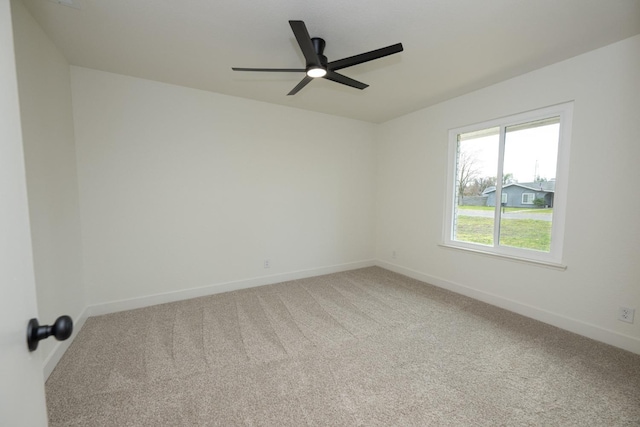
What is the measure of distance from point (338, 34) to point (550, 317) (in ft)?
11.1

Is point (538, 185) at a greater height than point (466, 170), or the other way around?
point (466, 170)

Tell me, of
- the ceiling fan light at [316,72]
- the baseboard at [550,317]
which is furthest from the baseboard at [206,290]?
the ceiling fan light at [316,72]

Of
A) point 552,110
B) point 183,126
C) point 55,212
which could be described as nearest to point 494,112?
point 552,110

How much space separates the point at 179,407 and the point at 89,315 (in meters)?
1.93

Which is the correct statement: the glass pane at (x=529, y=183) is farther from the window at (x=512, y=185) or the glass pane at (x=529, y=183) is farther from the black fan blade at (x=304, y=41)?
the black fan blade at (x=304, y=41)

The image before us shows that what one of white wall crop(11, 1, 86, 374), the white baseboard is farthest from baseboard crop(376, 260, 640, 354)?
white wall crop(11, 1, 86, 374)

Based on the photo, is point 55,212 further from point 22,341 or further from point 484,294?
point 484,294

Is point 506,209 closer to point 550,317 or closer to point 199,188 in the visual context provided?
point 550,317

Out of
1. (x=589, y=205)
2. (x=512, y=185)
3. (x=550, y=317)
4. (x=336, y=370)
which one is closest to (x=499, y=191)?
(x=512, y=185)

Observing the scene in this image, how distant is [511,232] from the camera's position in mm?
2898

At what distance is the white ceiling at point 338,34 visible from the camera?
176cm

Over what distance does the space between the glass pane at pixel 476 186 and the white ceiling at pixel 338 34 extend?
2.30 ft

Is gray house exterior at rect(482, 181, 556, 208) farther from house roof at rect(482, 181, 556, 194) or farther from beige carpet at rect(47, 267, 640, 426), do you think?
beige carpet at rect(47, 267, 640, 426)

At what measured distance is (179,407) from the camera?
1.56 meters
